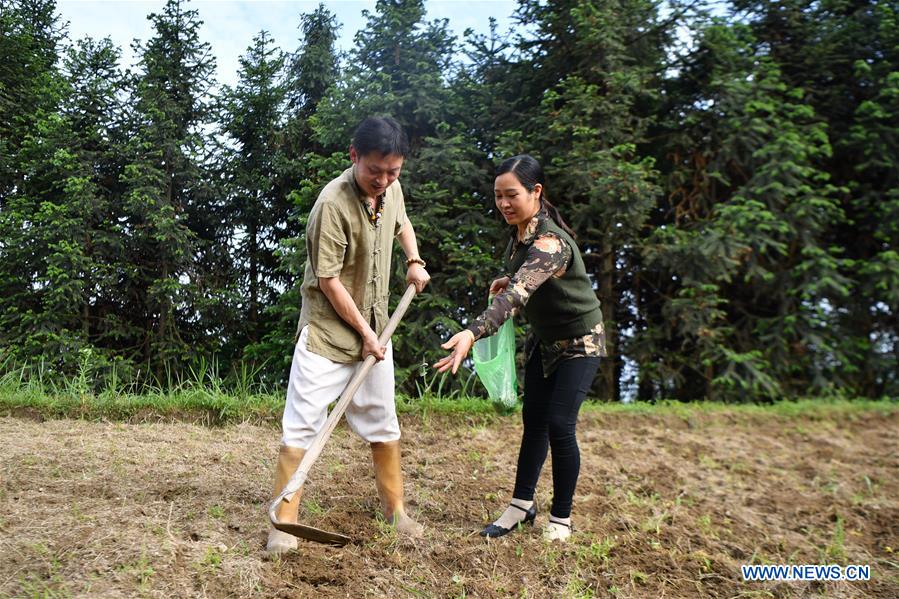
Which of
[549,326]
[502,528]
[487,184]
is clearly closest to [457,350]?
[549,326]

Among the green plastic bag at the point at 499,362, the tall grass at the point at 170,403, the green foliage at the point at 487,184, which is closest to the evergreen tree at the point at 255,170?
the green foliage at the point at 487,184

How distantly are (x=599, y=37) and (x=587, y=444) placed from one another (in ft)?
13.2

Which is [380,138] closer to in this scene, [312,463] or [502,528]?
[312,463]

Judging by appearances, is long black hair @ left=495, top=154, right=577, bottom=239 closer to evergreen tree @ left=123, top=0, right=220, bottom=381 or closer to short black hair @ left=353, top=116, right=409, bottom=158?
short black hair @ left=353, top=116, right=409, bottom=158

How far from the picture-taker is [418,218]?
6.50 m

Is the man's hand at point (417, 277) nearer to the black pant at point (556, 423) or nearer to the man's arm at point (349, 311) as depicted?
the man's arm at point (349, 311)

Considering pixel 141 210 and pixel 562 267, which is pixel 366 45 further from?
pixel 562 267

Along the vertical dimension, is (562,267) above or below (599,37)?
below

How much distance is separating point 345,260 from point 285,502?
3.24 ft

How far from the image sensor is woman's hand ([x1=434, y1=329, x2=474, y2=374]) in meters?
2.45

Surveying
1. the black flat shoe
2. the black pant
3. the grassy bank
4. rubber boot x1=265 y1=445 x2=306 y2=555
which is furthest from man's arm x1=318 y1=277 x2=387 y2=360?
the grassy bank

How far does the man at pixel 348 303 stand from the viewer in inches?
106

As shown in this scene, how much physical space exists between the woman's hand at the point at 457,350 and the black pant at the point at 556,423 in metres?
0.61

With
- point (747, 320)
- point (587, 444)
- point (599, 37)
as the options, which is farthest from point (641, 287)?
point (587, 444)
